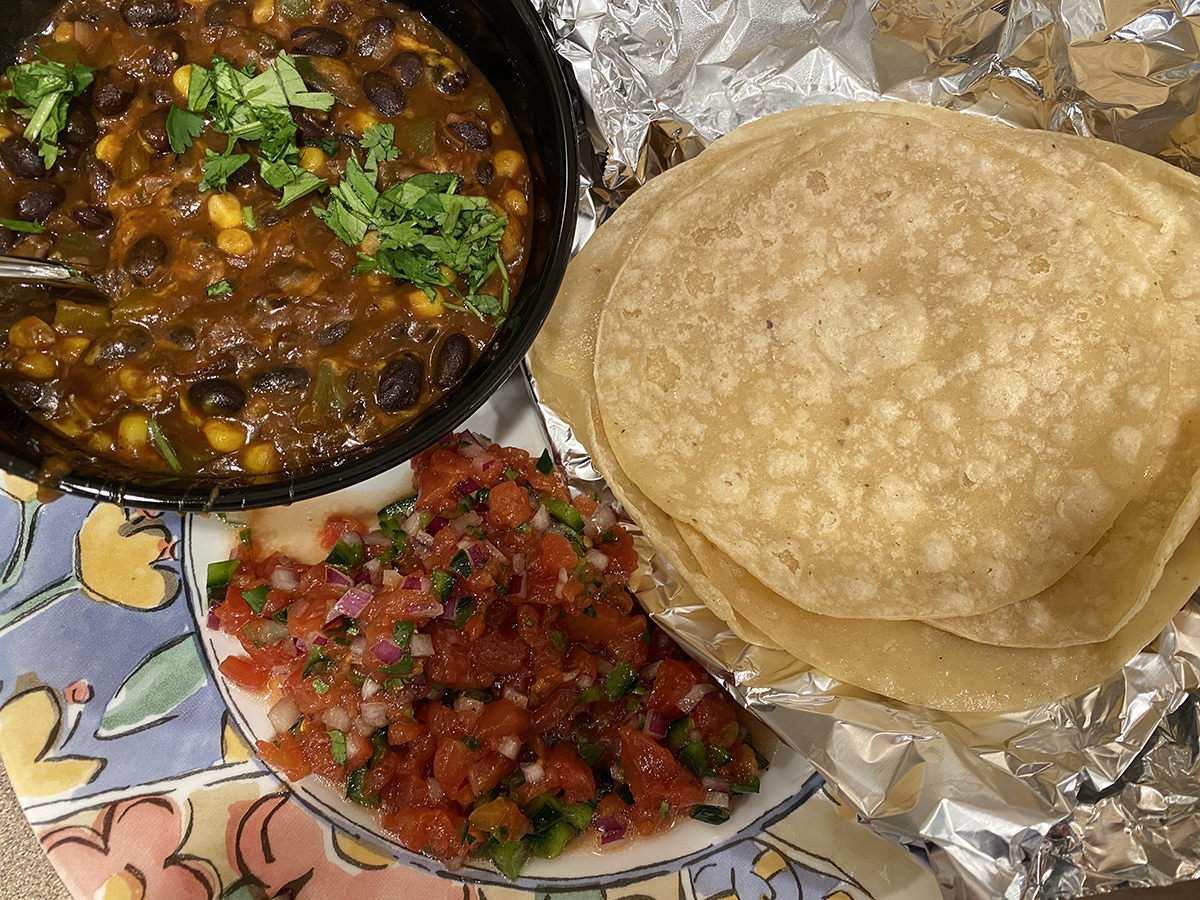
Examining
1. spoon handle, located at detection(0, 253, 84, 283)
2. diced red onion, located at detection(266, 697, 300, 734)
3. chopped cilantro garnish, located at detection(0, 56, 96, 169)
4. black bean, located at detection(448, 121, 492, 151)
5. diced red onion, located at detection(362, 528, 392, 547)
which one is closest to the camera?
spoon handle, located at detection(0, 253, 84, 283)

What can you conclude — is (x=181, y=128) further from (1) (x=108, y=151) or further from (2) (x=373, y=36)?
(2) (x=373, y=36)

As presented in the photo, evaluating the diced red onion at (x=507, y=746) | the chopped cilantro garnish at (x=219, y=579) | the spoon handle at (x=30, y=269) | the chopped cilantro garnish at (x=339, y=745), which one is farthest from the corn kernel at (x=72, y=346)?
the diced red onion at (x=507, y=746)

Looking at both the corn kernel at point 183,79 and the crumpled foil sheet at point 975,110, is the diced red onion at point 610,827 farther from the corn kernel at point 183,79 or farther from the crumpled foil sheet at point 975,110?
the corn kernel at point 183,79

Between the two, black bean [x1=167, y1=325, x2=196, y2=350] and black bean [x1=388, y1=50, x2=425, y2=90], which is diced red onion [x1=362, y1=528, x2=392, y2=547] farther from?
black bean [x1=388, y1=50, x2=425, y2=90]

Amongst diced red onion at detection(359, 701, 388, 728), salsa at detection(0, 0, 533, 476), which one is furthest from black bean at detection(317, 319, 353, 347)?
diced red onion at detection(359, 701, 388, 728)

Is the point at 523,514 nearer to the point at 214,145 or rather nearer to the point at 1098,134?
the point at 214,145

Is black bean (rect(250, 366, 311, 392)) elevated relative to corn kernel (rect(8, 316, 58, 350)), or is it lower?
lower
